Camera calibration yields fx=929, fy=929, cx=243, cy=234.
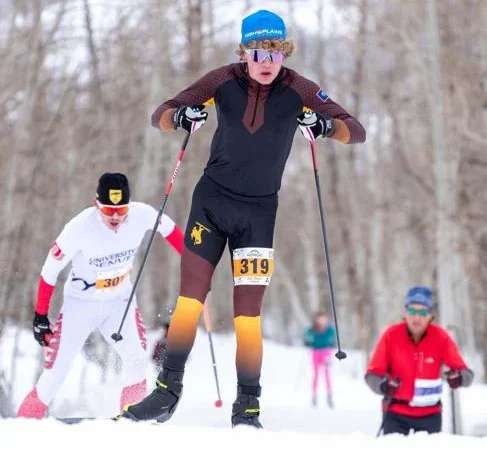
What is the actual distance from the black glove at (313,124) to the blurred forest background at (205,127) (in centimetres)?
685

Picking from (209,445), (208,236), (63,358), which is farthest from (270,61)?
(63,358)

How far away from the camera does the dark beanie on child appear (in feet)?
20.6

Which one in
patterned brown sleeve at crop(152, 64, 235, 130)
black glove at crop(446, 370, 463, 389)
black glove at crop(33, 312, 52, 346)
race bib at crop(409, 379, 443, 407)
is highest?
patterned brown sleeve at crop(152, 64, 235, 130)

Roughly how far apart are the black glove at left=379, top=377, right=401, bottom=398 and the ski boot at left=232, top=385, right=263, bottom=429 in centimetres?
221

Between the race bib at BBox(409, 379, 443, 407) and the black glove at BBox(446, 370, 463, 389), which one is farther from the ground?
the black glove at BBox(446, 370, 463, 389)

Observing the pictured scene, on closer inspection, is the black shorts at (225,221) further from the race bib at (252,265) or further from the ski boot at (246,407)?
the ski boot at (246,407)

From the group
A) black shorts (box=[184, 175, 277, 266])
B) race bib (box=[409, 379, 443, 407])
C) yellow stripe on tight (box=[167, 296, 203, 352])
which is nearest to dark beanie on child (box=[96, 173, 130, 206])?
black shorts (box=[184, 175, 277, 266])

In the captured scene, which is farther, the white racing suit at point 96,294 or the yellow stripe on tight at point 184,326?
the white racing suit at point 96,294

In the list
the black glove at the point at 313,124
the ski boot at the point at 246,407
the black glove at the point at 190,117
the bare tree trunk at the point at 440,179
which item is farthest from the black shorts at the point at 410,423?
the bare tree trunk at the point at 440,179

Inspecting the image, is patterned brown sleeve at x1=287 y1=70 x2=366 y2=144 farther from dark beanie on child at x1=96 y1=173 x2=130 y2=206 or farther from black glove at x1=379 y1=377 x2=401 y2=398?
black glove at x1=379 y1=377 x2=401 y2=398

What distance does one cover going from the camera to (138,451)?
12.1 feet

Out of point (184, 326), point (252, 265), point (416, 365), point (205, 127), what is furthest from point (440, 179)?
point (184, 326)

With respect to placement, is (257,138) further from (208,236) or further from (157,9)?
(157,9)

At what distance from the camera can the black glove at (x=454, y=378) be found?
22.5 feet
